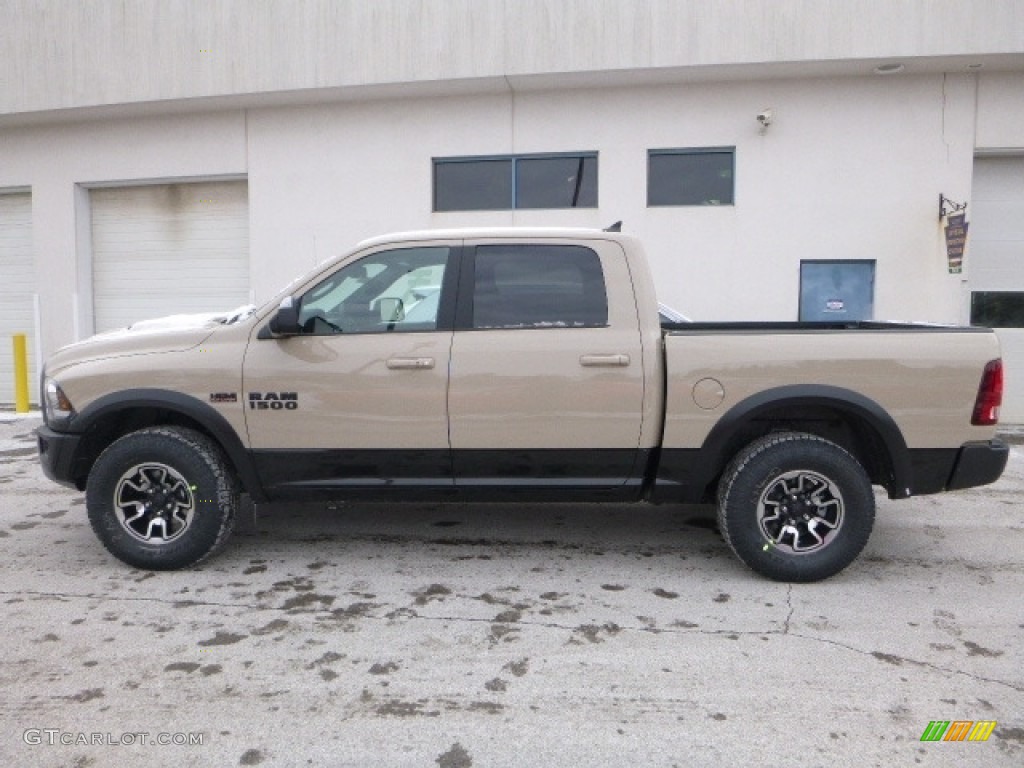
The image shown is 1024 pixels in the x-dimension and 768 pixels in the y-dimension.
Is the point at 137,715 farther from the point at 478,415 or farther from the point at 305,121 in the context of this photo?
the point at 305,121

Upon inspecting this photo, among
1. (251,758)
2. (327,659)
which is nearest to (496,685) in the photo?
(327,659)

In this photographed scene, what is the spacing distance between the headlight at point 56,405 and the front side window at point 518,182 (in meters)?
7.48

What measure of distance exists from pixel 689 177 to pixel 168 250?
29.1 feet

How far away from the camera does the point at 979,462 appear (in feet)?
12.7

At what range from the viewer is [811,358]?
12.8ft

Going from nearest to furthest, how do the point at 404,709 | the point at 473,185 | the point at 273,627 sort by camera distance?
the point at 404,709 → the point at 273,627 → the point at 473,185

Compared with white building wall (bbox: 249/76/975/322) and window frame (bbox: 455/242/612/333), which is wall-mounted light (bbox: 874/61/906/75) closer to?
white building wall (bbox: 249/76/975/322)

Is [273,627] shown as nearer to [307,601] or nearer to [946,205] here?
[307,601]

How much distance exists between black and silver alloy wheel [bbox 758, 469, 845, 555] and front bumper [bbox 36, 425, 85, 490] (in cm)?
405

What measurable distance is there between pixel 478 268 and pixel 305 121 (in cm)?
844

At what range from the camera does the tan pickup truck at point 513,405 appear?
3.89m

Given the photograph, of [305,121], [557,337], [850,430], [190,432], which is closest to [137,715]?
[190,432]

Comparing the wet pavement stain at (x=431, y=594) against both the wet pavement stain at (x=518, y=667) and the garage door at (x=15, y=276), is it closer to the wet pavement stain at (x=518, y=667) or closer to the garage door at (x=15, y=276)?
the wet pavement stain at (x=518, y=667)

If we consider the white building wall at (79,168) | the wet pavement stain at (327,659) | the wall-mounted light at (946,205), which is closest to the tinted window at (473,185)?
the white building wall at (79,168)
